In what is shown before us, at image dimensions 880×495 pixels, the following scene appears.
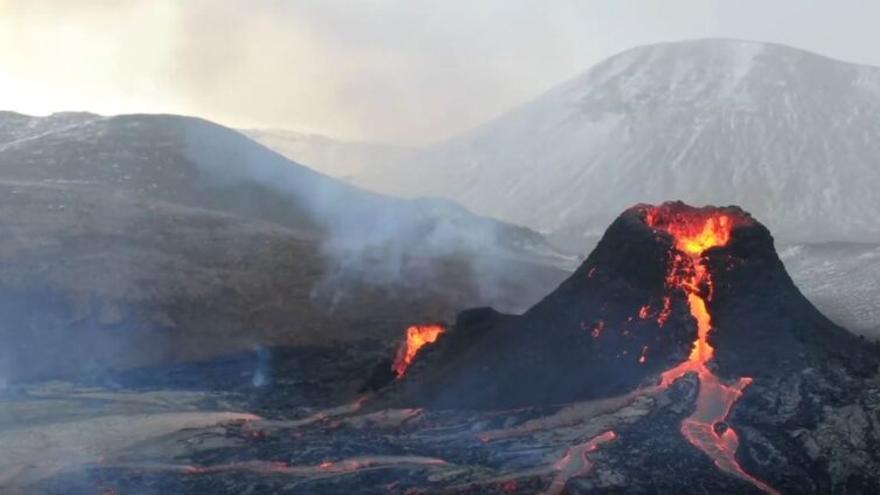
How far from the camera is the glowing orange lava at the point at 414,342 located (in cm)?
3278

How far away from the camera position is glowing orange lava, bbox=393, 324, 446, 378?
3278 centimetres

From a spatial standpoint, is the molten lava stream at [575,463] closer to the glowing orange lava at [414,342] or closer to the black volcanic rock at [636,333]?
the black volcanic rock at [636,333]

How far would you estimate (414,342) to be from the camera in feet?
111

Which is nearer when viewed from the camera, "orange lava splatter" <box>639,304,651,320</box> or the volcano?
the volcano

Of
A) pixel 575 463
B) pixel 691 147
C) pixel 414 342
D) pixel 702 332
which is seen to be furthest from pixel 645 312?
pixel 691 147

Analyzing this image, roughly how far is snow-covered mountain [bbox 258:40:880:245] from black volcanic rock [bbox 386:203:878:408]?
3951 inches

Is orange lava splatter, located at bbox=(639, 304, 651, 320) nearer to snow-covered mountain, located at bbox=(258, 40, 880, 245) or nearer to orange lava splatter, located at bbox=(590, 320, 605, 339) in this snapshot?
orange lava splatter, located at bbox=(590, 320, 605, 339)

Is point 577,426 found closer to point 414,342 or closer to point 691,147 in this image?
point 414,342

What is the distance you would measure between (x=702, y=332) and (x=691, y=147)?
134 m

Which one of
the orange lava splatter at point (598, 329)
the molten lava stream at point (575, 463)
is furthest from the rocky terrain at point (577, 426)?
the orange lava splatter at point (598, 329)

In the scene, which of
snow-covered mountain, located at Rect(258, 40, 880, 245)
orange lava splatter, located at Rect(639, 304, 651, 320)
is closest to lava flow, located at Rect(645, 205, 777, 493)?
orange lava splatter, located at Rect(639, 304, 651, 320)

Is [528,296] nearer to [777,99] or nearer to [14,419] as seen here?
[14,419]

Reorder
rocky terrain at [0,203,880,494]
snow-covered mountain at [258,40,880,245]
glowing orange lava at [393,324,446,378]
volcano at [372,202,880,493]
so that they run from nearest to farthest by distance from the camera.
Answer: rocky terrain at [0,203,880,494], volcano at [372,202,880,493], glowing orange lava at [393,324,446,378], snow-covered mountain at [258,40,880,245]

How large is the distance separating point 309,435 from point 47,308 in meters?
28.8
